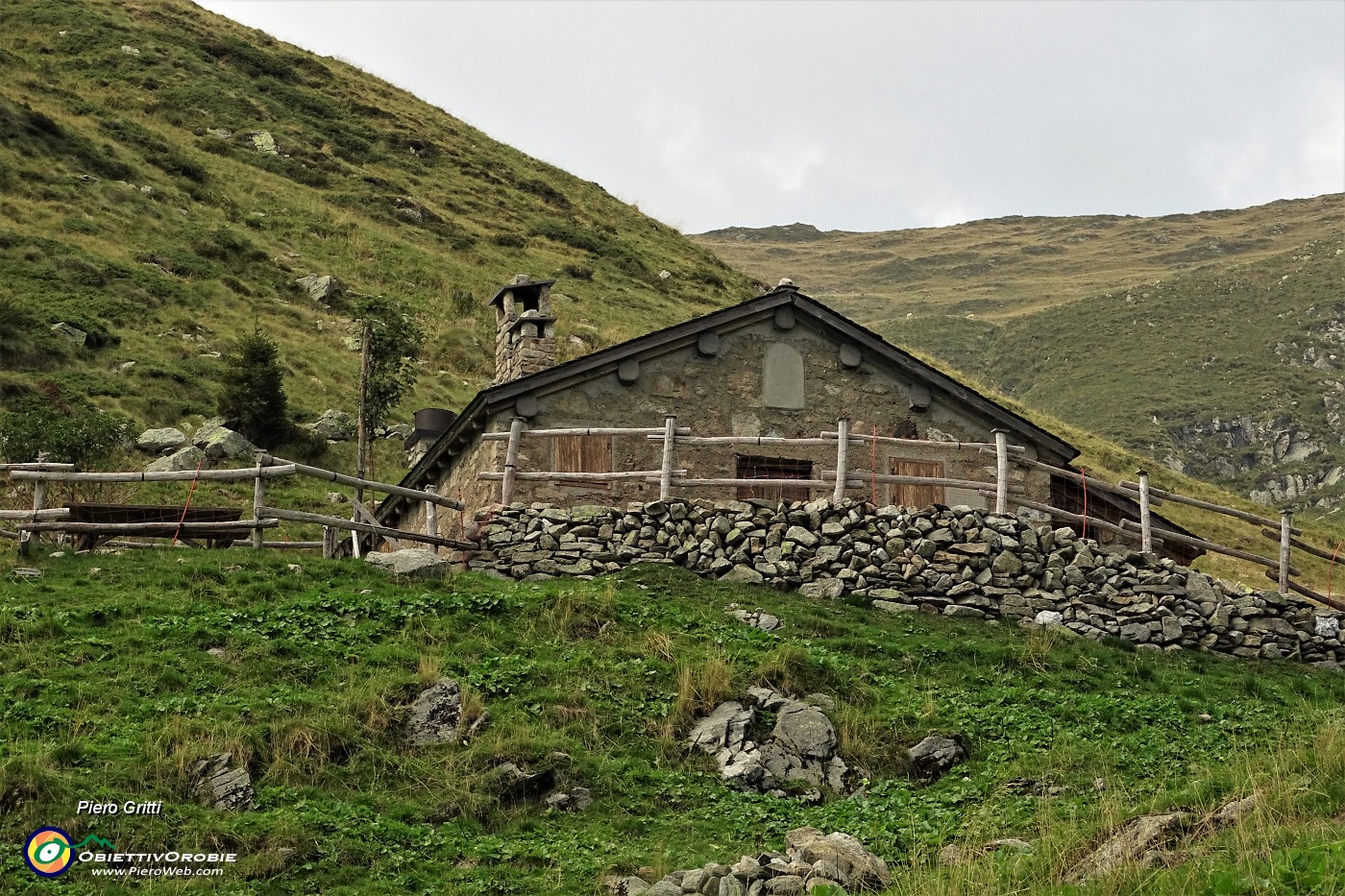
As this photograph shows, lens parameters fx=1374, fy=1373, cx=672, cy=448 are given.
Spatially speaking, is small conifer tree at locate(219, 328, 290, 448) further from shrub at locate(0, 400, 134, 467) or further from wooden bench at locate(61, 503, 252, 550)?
wooden bench at locate(61, 503, 252, 550)

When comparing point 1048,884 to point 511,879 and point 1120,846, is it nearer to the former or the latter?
point 1120,846

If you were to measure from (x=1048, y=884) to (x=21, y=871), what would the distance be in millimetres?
7263

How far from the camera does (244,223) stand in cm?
4700

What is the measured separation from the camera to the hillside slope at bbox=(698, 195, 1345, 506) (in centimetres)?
7169

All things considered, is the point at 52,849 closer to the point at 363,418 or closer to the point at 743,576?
the point at 743,576

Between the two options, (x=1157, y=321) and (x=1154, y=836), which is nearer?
(x=1154, y=836)

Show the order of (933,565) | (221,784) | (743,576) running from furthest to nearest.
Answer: (933,565) → (743,576) → (221,784)

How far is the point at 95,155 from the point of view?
45.7m

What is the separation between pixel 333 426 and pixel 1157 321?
72.7m

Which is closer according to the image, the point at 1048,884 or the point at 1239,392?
the point at 1048,884

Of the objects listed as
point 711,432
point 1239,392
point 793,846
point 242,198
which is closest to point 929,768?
point 793,846

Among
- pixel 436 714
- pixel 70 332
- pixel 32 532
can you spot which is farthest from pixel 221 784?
pixel 70 332

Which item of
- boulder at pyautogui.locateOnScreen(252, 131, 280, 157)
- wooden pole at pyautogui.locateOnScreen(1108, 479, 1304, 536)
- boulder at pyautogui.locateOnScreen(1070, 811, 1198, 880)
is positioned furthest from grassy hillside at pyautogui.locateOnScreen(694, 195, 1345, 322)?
boulder at pyautogui.locateOnScreen(1070, 811, 1198, 880)

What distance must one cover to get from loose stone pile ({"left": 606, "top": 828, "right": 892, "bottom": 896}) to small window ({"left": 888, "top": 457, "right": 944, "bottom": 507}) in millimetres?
10816
